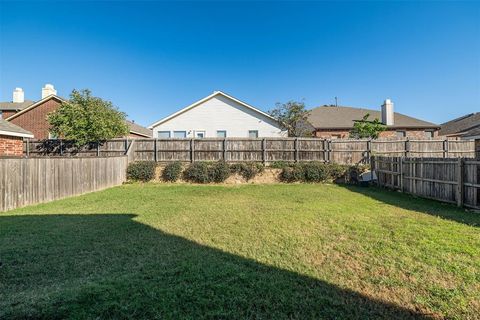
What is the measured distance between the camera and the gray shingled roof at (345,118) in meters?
25.2

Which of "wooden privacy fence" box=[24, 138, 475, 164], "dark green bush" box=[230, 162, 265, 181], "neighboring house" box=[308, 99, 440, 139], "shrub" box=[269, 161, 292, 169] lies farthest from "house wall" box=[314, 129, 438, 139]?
"dark green bush" box=[230, 162, 265, 181]

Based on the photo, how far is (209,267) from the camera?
3.51 meters

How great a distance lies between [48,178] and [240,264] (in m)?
8.07

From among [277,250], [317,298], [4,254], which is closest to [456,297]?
[317,298]

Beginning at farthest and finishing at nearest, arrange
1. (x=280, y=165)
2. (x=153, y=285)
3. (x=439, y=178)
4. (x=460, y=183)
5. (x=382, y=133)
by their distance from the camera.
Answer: (x=382, y=133) < (x=280, y=165) < (x=439, y=178) < (x=460, y=183) < (x=153, y=285)

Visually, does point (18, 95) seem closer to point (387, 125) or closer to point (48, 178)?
point (48, 178)

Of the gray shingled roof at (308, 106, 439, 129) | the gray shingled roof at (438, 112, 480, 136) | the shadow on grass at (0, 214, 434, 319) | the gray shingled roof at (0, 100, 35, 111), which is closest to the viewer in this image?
the shadow on grass at (0, 214, 434, 319)

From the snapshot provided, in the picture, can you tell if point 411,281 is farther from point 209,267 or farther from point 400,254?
point 209,267

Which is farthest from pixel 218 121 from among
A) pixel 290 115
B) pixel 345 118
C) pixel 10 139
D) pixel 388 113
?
pixel 388 113

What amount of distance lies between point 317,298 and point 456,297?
156 centimetres

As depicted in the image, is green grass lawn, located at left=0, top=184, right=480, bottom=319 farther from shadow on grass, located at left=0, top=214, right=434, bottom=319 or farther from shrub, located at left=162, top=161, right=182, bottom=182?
shrub, located at left=162, top=161, right=182, bottom=182

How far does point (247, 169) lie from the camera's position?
13734 mm

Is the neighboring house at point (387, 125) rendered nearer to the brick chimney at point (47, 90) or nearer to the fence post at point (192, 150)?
the fence post at point (192, 150)

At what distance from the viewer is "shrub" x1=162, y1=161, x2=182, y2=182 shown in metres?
13.6
